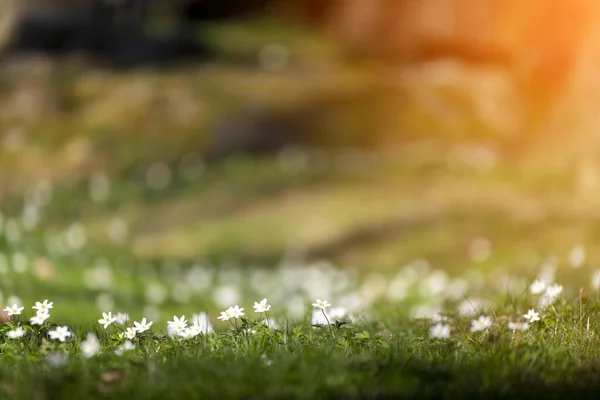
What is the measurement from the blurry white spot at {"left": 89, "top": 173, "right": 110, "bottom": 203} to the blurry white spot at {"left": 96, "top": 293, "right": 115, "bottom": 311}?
1042 centimetres

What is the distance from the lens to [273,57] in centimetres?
2806

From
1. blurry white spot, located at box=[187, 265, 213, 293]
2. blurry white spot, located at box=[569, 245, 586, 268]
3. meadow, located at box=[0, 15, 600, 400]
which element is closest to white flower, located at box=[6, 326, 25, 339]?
meadow, located at box=[0, 15, 600, 400]

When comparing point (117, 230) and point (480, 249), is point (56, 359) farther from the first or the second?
point (117, 230)

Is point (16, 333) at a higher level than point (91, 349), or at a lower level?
higher

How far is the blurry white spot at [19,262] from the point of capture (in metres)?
14.1

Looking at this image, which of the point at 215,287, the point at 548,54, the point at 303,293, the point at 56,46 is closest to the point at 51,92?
the point at 56,46

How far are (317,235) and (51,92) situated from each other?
9.98 metres

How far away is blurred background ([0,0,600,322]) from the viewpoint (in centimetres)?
2164

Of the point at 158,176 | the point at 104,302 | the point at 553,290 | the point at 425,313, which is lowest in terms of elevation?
the point at 553,290

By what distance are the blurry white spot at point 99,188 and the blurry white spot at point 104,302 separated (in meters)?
10.4

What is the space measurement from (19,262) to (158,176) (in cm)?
1163

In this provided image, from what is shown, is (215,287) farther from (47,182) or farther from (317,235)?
(47,182)

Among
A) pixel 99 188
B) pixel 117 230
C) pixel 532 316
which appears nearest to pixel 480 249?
pixel 117 230

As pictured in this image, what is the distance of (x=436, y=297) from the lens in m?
16.8
